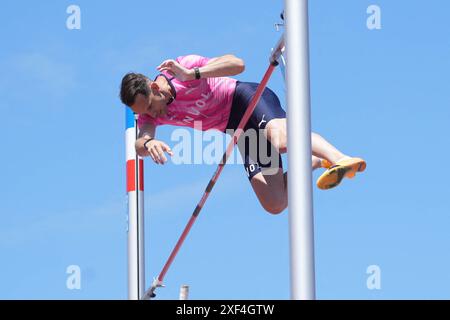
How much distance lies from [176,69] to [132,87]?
60 cm

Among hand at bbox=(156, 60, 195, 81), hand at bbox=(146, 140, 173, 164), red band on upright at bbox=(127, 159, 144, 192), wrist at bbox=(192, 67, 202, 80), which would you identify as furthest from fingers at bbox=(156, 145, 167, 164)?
red band on upright at bbox=(127, 159, 144, 192)

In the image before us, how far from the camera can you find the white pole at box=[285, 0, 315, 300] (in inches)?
Result: 143

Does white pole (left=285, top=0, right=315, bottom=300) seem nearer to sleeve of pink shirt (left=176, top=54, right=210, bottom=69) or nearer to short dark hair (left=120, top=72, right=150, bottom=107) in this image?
sleeve of pink shirt (left=176, top=54, right=210, bottom=69)

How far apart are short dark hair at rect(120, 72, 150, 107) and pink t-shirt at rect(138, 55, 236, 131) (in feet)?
0.70

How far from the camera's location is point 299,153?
3.73 metres

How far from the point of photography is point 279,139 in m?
6.47

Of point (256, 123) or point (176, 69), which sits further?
point (256, 123)

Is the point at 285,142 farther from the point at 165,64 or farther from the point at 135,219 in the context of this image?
the point at 135,219

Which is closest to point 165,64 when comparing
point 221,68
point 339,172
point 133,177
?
point 221,68

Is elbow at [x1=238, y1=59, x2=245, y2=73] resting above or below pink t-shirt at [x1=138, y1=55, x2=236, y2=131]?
above

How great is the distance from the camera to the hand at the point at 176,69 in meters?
5.85

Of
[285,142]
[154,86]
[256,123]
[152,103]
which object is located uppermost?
[154,86]
